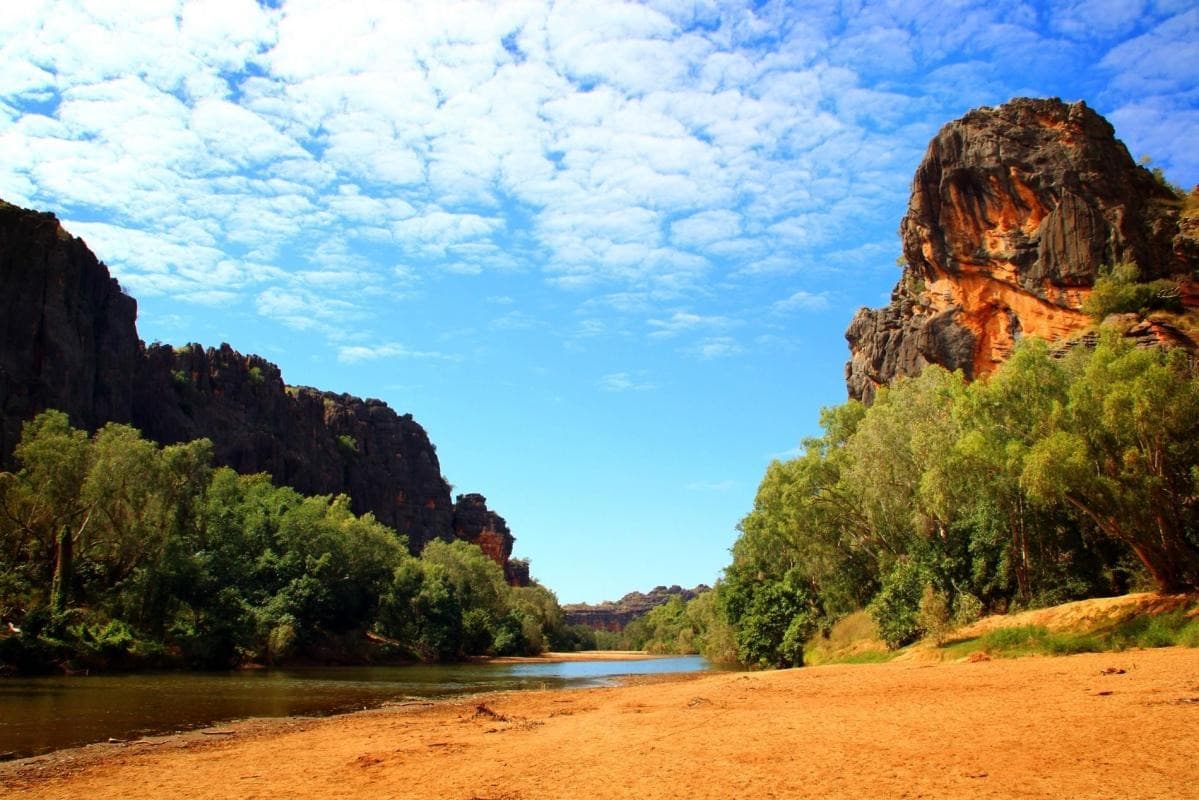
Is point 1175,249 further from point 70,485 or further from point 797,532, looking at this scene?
point 70,485

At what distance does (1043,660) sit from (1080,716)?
10.7 metres

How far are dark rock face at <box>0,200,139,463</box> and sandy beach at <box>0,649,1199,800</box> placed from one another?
64577 mm

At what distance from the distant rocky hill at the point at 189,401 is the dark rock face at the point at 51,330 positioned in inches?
4.7

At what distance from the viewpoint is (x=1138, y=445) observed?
25.4 m

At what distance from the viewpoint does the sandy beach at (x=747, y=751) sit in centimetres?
964

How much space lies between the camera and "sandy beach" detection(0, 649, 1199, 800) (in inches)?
380

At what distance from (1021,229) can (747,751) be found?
55.7 metres

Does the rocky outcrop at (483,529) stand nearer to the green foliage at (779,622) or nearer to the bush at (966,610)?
the green foliage at (779,622)

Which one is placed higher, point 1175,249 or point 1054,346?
point 1175,249

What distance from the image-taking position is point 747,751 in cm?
1223

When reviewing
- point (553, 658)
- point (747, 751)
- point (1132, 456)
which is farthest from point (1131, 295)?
point (553, 658)

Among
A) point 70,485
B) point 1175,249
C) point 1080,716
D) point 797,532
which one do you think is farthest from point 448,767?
point 1175,249

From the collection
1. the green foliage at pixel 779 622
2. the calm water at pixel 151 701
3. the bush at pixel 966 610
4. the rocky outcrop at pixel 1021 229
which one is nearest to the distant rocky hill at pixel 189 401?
the calm water at pixel 151 701

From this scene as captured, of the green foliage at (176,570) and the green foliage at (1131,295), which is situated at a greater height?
the green foliage at (1131,295)
